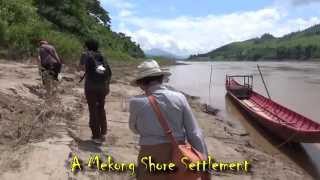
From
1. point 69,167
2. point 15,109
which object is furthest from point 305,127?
point 69,167

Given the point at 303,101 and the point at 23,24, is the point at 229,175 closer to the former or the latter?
the point at 23,24

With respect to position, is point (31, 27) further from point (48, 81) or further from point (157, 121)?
point (157, 121)

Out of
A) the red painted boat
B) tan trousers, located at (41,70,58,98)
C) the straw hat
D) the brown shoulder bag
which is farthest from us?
the red painted boat

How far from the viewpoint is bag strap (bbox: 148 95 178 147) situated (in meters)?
3.91

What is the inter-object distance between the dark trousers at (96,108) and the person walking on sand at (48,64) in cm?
344

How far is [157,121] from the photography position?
398cm

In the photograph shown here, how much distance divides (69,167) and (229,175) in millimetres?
3010

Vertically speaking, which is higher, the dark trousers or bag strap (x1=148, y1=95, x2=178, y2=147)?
bag strap (x1=148, y1=95, x2=178, y2=147)

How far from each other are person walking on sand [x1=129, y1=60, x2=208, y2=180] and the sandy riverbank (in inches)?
103

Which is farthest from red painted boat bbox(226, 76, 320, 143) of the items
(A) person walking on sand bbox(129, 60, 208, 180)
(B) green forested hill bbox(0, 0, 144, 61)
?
(B) green forested hill bbox(0, 0, 144, 61)

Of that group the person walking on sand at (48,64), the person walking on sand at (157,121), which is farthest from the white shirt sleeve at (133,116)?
the person walking on sand at (48,64)

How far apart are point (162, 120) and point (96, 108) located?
16.2 feet

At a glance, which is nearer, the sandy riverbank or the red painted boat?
the sandy riverbank

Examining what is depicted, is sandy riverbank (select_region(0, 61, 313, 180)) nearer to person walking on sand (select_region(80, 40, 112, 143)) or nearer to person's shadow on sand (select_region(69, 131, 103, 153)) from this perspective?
person's shadow on sand (select_region(69, 131, 103, 153))
